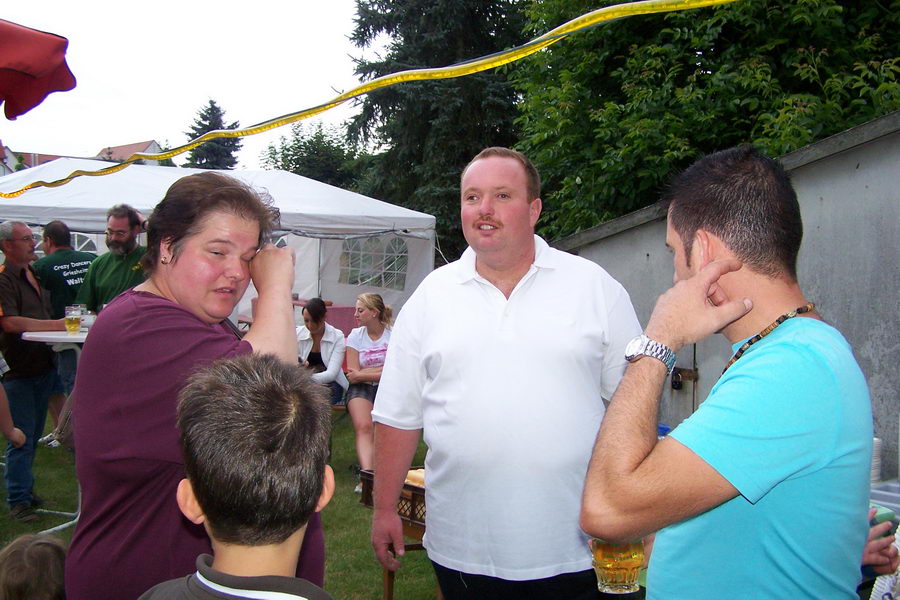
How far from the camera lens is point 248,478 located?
1.27m

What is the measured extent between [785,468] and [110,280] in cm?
540

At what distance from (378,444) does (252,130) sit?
160 centimetres

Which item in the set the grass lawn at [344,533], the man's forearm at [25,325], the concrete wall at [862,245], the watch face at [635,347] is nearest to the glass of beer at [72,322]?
the man's forearm at [25,325]

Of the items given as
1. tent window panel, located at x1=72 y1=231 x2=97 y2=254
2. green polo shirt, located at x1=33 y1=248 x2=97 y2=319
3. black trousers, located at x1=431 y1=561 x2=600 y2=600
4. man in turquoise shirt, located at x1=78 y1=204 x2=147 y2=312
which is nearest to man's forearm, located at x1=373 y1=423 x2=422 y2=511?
black trousers, located at x1=431 y1=561 x2=600 y2=600

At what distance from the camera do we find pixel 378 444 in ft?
8.84

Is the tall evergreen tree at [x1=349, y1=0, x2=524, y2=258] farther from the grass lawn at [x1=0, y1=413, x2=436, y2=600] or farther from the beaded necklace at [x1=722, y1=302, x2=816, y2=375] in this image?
the beaded necklace at [x1=722, y1=302, x2=816, y2=375]

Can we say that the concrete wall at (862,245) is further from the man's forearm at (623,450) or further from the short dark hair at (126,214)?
the short dark hair at (126,214)

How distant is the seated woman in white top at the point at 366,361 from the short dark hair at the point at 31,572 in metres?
4.08

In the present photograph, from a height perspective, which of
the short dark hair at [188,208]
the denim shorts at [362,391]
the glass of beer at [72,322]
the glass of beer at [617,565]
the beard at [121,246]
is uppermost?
the short dark hair at [188,208]

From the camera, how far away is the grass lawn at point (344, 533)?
444cm

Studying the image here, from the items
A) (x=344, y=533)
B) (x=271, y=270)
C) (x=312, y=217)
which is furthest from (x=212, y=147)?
(x=271, y=270)

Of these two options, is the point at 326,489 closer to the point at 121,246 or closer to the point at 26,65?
the point at 26,65

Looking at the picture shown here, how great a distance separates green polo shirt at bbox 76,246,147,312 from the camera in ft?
18.0

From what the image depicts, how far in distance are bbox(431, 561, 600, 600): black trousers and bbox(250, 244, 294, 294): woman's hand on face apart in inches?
47.3
